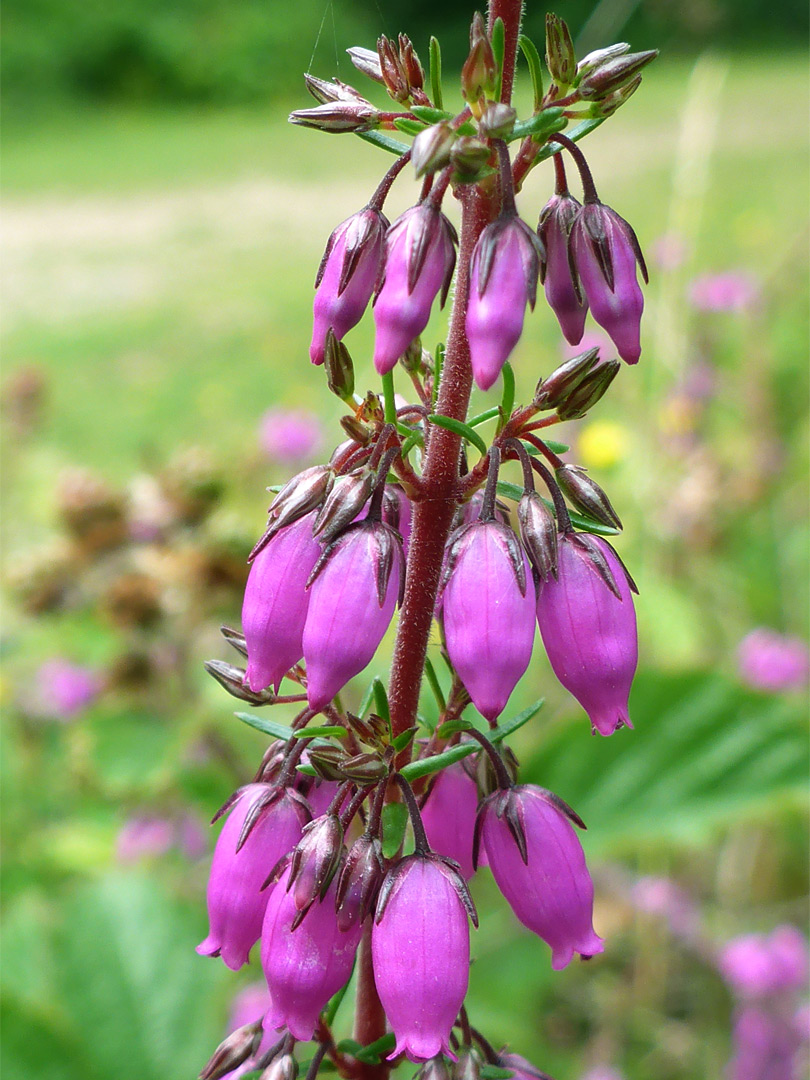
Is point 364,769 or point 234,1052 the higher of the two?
point 364,769

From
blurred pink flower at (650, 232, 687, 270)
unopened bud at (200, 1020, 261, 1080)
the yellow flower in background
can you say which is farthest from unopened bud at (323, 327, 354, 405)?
blurred pink flower at (650, 232, 687, 270)

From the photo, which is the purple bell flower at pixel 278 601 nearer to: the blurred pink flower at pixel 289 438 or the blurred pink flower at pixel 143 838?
the blurred pink flower at pixel 143 838

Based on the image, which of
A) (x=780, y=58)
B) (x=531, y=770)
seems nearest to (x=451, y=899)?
(x=531, y=770)

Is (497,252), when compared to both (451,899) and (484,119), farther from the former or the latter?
(451,899)

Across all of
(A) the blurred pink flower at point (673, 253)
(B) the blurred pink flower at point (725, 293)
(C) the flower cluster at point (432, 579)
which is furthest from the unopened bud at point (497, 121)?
(B) the blurred pink flower at point (725, 293)

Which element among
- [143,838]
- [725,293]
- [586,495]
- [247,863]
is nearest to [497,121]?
[586,495]

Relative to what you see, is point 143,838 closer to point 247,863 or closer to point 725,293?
point 247,863
